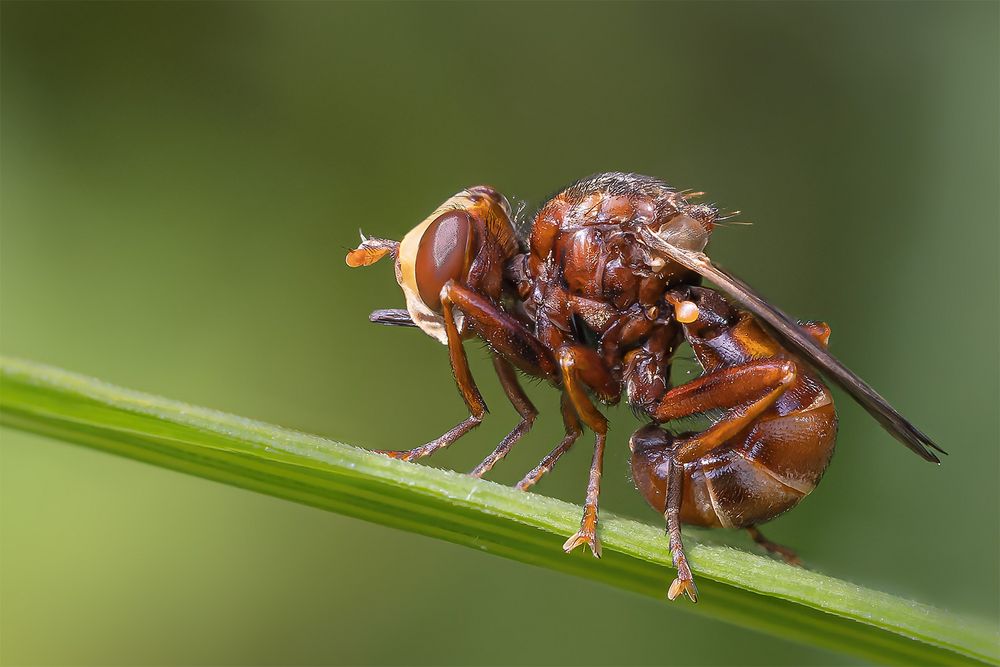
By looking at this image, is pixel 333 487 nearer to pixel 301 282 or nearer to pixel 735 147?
pixel 301 282

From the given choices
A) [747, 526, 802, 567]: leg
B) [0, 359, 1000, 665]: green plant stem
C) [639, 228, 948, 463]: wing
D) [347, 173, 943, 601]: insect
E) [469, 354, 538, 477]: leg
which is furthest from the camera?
[747, 526, 802, 567]: leg

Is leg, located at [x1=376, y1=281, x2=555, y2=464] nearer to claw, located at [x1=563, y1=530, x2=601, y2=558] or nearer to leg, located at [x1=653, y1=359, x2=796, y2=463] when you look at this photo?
leg, located at [x1=653, y1=359, x2=796, y2=463]

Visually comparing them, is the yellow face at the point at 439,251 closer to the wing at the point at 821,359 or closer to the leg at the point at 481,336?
the leg at the point at 481,336

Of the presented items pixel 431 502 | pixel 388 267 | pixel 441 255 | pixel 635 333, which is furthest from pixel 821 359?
pixel 388 267

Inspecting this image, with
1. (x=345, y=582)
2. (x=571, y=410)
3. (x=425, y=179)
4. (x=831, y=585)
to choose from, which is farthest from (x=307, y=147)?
(x=831, y=585)

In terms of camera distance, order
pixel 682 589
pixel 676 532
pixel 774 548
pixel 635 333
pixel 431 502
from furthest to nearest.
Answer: pixel 774 548
pixel 635 333
pixel 676 532
pixel 682 589
pixel 431 502

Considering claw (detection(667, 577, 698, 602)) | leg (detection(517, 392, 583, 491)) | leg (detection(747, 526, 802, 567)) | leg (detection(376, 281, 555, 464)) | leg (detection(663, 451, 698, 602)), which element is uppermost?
leg (detection(376, 281, 555, 464))

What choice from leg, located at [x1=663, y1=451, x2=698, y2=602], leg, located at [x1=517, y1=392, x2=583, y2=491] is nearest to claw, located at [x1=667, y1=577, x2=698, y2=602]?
leg, located at [x1=663, y1=451, x2=698, y2=602]

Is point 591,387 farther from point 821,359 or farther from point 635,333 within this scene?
point 821,359
